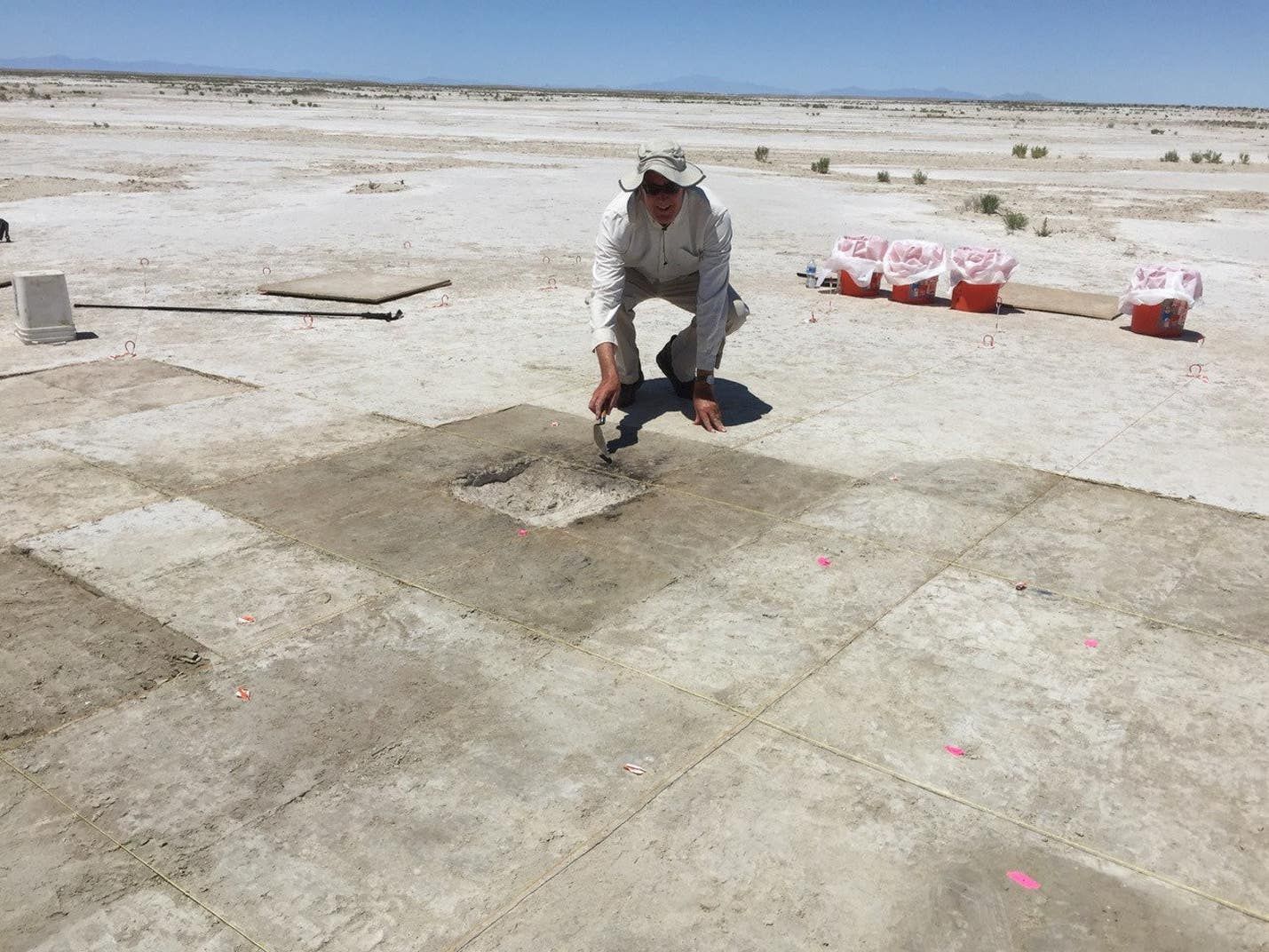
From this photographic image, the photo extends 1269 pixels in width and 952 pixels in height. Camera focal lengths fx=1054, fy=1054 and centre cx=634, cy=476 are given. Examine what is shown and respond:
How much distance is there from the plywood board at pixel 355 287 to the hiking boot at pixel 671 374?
319cm

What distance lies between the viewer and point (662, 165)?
17.4 feet

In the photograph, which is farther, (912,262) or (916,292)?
(916,292)

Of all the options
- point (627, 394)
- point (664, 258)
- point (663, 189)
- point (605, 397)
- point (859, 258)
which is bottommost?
point (627, 394)

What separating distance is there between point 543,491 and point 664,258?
1.77 meters

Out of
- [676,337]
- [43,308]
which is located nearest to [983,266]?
[676,337]

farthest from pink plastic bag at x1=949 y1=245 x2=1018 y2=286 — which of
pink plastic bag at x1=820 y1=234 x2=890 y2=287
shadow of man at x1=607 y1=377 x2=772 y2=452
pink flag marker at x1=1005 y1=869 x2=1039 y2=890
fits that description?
pink flag marker at x1=1005 y1=869 x2=1039 y2=890

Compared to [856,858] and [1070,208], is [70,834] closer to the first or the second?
[856,858]

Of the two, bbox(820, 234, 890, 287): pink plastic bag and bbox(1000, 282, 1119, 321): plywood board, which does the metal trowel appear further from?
bbox(1000, 282, 1119, 321): plywood board

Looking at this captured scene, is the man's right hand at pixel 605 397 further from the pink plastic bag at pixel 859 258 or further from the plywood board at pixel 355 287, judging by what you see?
the pink plastic bag at pixel 859 258

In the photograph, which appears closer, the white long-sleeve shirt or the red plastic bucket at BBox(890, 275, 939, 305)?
the white long-sleeve shirt

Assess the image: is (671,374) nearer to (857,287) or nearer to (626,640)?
(626,640)

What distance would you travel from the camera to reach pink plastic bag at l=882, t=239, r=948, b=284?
30.0 ft

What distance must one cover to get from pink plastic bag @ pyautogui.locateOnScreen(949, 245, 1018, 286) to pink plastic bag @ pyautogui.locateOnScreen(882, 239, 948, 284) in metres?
0.17

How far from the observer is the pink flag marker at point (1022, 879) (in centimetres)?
245
